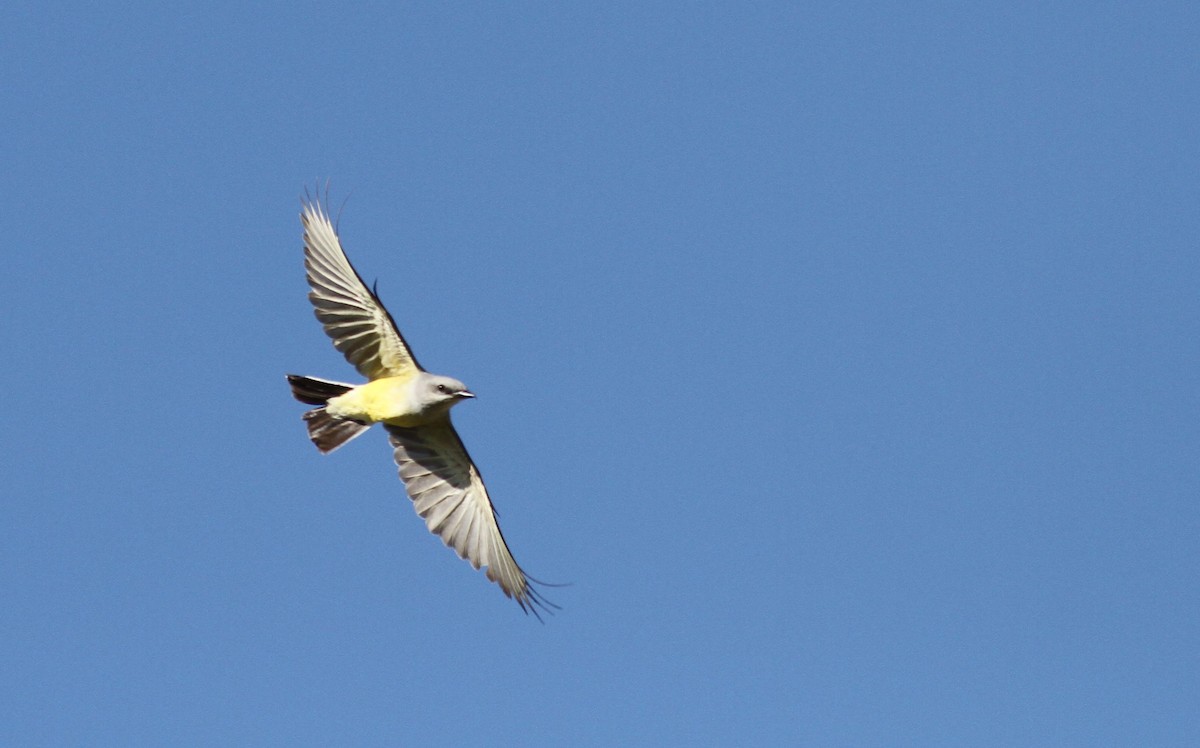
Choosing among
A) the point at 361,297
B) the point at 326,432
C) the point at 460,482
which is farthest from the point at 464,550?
the point at 361,297

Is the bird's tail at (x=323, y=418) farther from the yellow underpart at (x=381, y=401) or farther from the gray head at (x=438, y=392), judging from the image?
the gray head at (x=438, y=392)

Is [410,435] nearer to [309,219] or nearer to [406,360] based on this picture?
[406,360]

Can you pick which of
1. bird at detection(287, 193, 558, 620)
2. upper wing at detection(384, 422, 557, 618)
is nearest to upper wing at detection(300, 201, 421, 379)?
bird at detection(287, 193, 558, 620)

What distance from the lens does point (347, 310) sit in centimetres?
1577

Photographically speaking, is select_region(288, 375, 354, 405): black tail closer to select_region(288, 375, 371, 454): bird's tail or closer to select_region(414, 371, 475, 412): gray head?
select_region(288, 375, 371, 454): bird's tail

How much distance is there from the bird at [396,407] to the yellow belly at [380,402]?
1 centimetres

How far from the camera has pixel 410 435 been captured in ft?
56.0

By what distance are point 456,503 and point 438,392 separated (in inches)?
83.6

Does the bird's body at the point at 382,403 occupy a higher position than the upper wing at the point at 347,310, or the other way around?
the upper wing at the point at 347,310

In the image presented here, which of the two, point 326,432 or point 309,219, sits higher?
point 309,219

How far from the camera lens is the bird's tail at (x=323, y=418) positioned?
1608 centimetres

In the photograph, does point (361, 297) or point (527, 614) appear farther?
point (527, 614)

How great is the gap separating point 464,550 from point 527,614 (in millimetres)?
974

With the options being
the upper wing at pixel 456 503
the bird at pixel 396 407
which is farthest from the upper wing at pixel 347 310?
the upper wing at pixel 456 503
